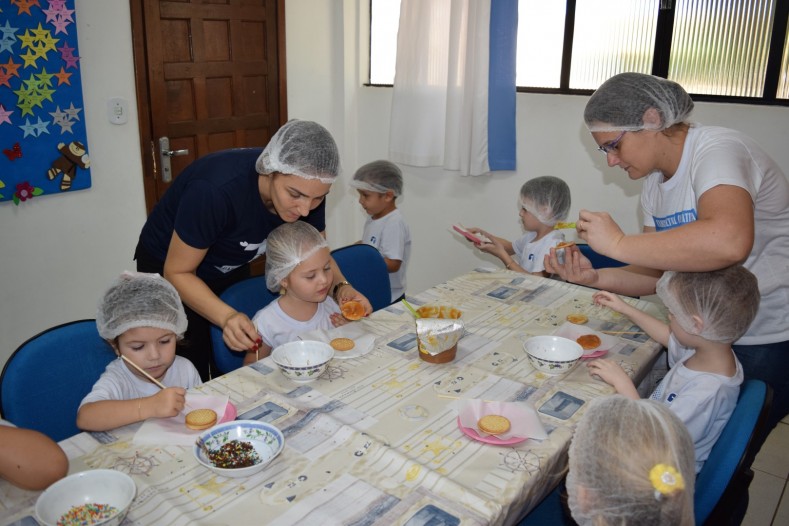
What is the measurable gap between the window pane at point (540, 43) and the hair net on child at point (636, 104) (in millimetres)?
1944

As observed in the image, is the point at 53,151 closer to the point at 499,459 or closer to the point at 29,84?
the point at 29,84

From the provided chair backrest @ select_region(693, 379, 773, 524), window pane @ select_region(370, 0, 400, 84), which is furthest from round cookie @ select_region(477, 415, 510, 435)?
window pane @ select_region(370, 0, 400, 84)

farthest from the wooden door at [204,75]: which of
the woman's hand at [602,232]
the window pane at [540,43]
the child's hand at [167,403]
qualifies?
the woman's hand at [602,232]

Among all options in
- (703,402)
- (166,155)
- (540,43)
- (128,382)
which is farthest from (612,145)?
(166,155)

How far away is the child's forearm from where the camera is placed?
60.2 inches

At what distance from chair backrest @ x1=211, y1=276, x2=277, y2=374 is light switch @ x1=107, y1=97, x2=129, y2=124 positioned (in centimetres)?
169

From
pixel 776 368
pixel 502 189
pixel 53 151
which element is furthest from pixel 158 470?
pixel 502 189

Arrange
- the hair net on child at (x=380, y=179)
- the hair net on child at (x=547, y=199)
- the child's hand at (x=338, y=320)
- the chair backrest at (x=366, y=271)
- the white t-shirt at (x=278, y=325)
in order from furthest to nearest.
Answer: the hair net on child at (x=380, y=179) < the hair net on child at (x=547, y=199) < the chair backrest at (x=366, y=271) < the child's hand at (x=338, y=320) < the white t-shirt at (x=278, y=325)

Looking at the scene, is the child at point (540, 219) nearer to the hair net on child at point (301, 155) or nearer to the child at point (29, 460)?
the hair net on child at point (301, 155)

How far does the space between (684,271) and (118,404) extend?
1.51m

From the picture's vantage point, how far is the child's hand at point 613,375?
176cm

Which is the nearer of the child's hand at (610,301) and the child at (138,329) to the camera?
the child at (138,329)

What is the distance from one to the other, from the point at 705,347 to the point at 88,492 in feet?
5.11

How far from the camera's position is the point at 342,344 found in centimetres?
202
